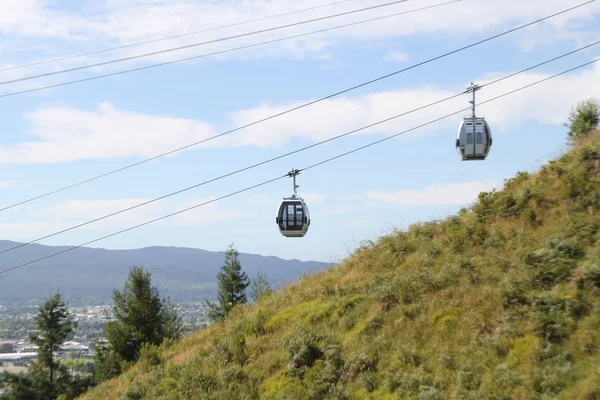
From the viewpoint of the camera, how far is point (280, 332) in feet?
88.5

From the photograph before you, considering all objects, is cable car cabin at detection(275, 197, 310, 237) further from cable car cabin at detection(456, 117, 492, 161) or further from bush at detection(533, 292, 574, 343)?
bush at detection(533, 292, 574, 343)

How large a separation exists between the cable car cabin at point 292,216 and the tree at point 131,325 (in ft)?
113

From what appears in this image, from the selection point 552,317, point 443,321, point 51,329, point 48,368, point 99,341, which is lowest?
point 48,368

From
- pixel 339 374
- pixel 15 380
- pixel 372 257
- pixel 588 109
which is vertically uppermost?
pixel 588 109

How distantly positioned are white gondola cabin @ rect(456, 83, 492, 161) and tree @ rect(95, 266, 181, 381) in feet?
128

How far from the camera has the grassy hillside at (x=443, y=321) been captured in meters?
17.8

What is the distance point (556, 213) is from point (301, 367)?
397 inches

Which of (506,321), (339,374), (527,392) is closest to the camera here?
(527,392)

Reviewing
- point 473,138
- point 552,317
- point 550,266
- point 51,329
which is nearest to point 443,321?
point 550,266

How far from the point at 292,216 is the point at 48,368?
1864 inches

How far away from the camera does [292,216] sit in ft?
85.8

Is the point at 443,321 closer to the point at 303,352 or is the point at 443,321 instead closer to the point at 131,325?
the point at 303,352

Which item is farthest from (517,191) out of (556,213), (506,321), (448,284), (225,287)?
(225,287)

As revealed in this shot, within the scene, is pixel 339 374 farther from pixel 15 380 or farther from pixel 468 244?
pixel 15 380
